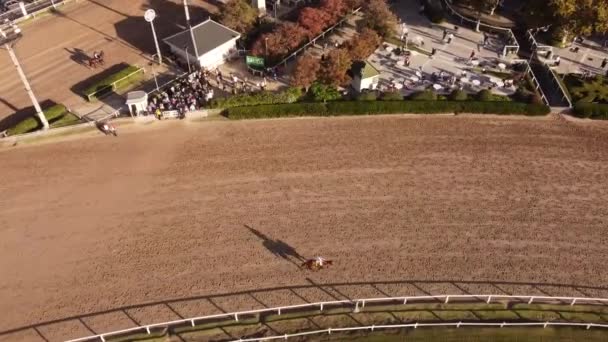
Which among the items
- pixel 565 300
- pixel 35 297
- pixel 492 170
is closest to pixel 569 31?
pixel 492 170

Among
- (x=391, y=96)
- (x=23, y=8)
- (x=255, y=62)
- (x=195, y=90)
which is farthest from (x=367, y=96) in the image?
(x=23, y=8)

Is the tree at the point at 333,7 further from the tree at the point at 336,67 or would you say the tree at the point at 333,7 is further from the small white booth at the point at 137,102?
the small white booth at the point at 137,102

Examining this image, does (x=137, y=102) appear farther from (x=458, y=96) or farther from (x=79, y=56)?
(x=458, y=96)

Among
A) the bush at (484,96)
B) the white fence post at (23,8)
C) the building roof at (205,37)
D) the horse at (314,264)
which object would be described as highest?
the white fence post at (23,8)

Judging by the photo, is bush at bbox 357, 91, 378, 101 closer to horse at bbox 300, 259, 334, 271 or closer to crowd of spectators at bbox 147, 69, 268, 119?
crowd of spectators at bbox 147, 69, 268, 119

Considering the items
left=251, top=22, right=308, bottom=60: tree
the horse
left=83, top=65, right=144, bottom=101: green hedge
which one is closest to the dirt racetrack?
the horse

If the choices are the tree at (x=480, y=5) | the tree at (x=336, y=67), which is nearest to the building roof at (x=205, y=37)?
the tree at (x=336, y=67)
